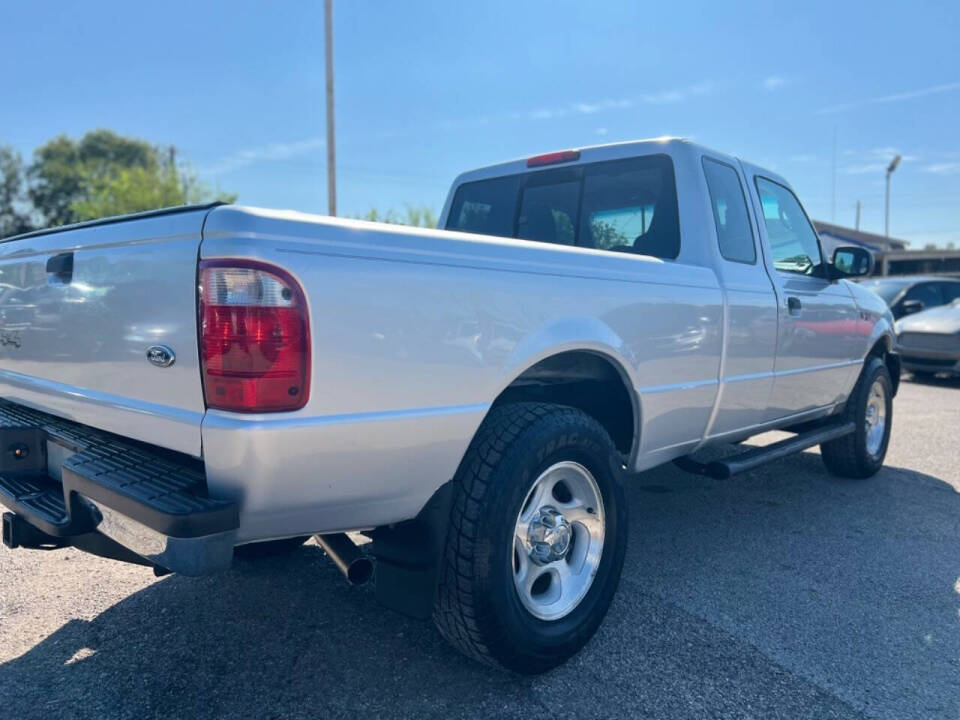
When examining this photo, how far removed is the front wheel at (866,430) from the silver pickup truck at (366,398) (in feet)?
7.07

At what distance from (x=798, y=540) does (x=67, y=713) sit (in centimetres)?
351

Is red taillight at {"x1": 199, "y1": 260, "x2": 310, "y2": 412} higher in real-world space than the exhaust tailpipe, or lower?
higher

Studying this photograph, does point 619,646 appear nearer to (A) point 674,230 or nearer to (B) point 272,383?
(B) point 272,383

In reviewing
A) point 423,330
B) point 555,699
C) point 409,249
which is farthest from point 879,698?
point 409,249

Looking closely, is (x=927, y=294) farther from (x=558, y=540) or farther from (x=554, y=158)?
(x=558, y=540)

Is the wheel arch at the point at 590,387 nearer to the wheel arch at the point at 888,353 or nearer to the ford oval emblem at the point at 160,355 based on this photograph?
the ford oval emblem at the point at 160,355

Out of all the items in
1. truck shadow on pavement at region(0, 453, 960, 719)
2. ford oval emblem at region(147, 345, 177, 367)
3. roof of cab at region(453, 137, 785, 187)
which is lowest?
truck shadow on pavement at region(0, 453, 960, 719)

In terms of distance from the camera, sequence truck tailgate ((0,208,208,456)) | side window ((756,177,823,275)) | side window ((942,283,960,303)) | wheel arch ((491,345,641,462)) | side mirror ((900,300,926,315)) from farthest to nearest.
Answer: side window ((942,283,960,303)) < side mirror ((900,300,926,315)) < side window ((756,177,823,275)) < wheel arch ((491,345,641,462)) < truck tailgate ((0,208,208,456))

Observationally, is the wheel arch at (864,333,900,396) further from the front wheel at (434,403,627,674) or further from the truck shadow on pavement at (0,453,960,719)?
the front wheel at (434,403,627,674)

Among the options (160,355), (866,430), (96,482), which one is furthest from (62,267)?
(866,430)

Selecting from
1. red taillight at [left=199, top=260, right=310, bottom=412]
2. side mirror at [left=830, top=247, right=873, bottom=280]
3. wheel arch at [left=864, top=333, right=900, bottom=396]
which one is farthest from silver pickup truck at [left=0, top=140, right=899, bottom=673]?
wheel arch at [left=864, top=333, right=900, bottom=396]

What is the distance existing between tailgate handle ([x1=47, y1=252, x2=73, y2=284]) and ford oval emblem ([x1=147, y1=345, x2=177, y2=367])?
0.59m

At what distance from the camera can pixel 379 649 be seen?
2.67 meters

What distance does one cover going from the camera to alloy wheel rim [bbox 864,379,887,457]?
540 centimetres
